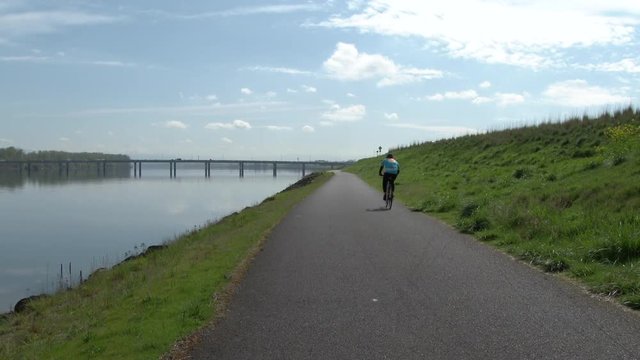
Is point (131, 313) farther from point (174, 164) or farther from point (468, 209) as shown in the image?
point (174, 164)

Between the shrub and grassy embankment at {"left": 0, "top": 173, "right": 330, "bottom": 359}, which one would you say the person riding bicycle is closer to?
the shrub

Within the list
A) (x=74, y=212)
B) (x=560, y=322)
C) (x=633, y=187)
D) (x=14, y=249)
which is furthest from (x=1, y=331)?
(x=74, y=212)

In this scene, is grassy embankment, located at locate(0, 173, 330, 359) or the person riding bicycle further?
the person riding bicycle

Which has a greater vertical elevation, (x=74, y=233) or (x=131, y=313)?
(x=131, y=313)

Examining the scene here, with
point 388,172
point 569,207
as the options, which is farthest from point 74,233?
point 569,207

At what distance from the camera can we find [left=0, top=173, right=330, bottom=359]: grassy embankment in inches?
246

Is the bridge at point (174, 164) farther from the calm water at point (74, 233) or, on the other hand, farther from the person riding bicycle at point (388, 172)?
the person riding bicycle at point (388, 172)

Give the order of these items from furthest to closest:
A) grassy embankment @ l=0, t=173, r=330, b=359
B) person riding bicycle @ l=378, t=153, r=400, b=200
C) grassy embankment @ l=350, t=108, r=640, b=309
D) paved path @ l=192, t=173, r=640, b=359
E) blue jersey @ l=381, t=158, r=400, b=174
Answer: blue jersey @ l=381, t=158, r=400, b=174 → person riding bicycle @ l=378, t=153, r=400, b=200 → grassy embankment @ l=350, t=108, r=640, b=309 → grassy embankment @ l=0, t=173, r=330, b=359 → paved path @ l=192, t=173, r=640, b=359

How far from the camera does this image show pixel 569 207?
12367mm

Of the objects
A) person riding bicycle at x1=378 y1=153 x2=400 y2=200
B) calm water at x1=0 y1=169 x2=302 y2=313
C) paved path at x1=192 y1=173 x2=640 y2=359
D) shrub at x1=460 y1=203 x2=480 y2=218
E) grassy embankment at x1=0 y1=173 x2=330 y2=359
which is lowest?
calm water at x1=0 y1=169 x2=302 y2=313

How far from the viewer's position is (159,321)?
22.2ft

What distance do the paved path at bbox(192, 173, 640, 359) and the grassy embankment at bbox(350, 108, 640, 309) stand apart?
0.62m

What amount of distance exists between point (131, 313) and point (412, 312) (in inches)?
161

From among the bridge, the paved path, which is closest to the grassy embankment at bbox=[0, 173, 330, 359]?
the paved path
